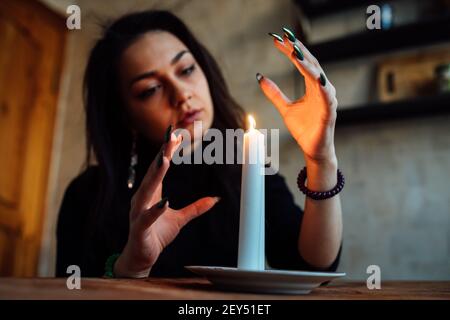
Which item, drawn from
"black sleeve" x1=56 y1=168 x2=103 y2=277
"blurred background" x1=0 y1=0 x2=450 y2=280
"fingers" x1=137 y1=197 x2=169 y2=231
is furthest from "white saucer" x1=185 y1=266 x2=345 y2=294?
"blurred background" x1=0 y1=0 x2=450 y2=280

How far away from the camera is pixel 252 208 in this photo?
44cm

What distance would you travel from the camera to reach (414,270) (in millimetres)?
1299

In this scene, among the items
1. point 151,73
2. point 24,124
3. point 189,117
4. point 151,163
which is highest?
point 24,124

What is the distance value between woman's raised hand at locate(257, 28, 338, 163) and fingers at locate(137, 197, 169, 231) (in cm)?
23

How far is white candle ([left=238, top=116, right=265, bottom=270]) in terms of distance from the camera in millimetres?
431

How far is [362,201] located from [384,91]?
0.40 m

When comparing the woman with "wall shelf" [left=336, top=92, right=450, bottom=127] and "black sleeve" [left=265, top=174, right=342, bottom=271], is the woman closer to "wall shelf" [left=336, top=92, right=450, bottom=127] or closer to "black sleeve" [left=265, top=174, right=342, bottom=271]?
"black sleeve" [left=265, top=174, right=342, bottom=271]

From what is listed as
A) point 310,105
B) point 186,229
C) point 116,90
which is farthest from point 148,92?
point 310,105

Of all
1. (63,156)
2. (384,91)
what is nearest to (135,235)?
(384,91)

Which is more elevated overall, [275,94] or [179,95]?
[179,95]

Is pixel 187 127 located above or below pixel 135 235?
above

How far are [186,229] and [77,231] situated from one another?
1.04ft

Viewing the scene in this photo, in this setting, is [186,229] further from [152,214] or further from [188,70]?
[152,214]
